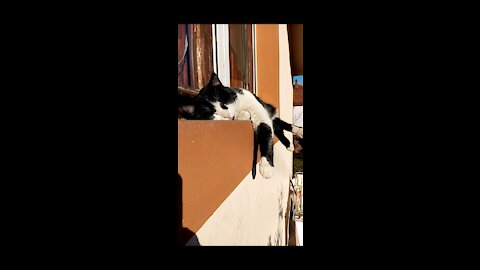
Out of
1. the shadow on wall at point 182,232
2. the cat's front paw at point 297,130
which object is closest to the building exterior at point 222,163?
the shadow on wall at point 182,232

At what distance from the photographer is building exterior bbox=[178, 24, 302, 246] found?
1.99 feet

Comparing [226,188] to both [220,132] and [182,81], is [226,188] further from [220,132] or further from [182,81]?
[182,81]

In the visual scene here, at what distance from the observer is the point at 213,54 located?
111 centimetres

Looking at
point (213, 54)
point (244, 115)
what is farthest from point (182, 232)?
point (213, 54)

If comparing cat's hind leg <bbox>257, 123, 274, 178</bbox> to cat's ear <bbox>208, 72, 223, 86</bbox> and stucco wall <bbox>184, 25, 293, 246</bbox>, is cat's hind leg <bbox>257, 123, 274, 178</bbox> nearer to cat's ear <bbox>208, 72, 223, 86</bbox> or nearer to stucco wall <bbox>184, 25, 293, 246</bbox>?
stucco wall <bbox>184, 25, 293, 246</bbox>

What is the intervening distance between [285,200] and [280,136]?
679 mm

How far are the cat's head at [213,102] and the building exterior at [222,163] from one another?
0.05m

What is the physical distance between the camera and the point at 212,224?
2.15 feet

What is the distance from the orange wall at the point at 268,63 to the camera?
5.07 feet

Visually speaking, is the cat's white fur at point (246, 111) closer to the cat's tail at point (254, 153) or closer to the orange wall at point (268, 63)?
the cat's tail at point (254, 153)

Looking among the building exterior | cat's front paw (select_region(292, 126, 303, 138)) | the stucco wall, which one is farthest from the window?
cat's front paw (select_region(292, 126, 303, 138))

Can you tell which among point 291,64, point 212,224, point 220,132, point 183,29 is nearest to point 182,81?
point 183,29

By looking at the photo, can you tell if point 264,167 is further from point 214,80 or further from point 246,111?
point 214,80

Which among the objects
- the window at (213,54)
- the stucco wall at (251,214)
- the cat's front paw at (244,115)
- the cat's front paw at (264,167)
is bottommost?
the stucco wall at (251,214)
